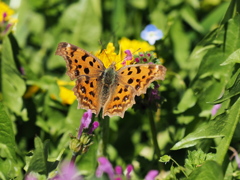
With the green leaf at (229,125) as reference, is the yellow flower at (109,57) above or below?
above

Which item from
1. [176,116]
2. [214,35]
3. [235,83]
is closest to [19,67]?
[176,116]

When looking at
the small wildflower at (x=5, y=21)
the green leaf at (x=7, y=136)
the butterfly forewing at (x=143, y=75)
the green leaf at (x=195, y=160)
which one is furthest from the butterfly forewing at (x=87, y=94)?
the small wildflower at (x=5, y=21)

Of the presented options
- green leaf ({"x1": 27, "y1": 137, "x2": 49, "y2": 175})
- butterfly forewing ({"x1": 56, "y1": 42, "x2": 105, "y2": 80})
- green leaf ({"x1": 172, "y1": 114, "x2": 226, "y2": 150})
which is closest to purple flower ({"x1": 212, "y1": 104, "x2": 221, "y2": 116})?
green leaf ({"x1": 172, "y1": 114, "x2": 226, "y2": 150})

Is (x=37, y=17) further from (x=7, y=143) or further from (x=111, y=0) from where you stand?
(x=7, y=143)

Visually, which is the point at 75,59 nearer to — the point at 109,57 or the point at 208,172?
the point at 109,57

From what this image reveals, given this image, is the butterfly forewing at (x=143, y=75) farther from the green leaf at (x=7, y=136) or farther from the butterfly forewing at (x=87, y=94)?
the green leaf at (x=7, y=136)

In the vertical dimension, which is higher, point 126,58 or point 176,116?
point 126,58
